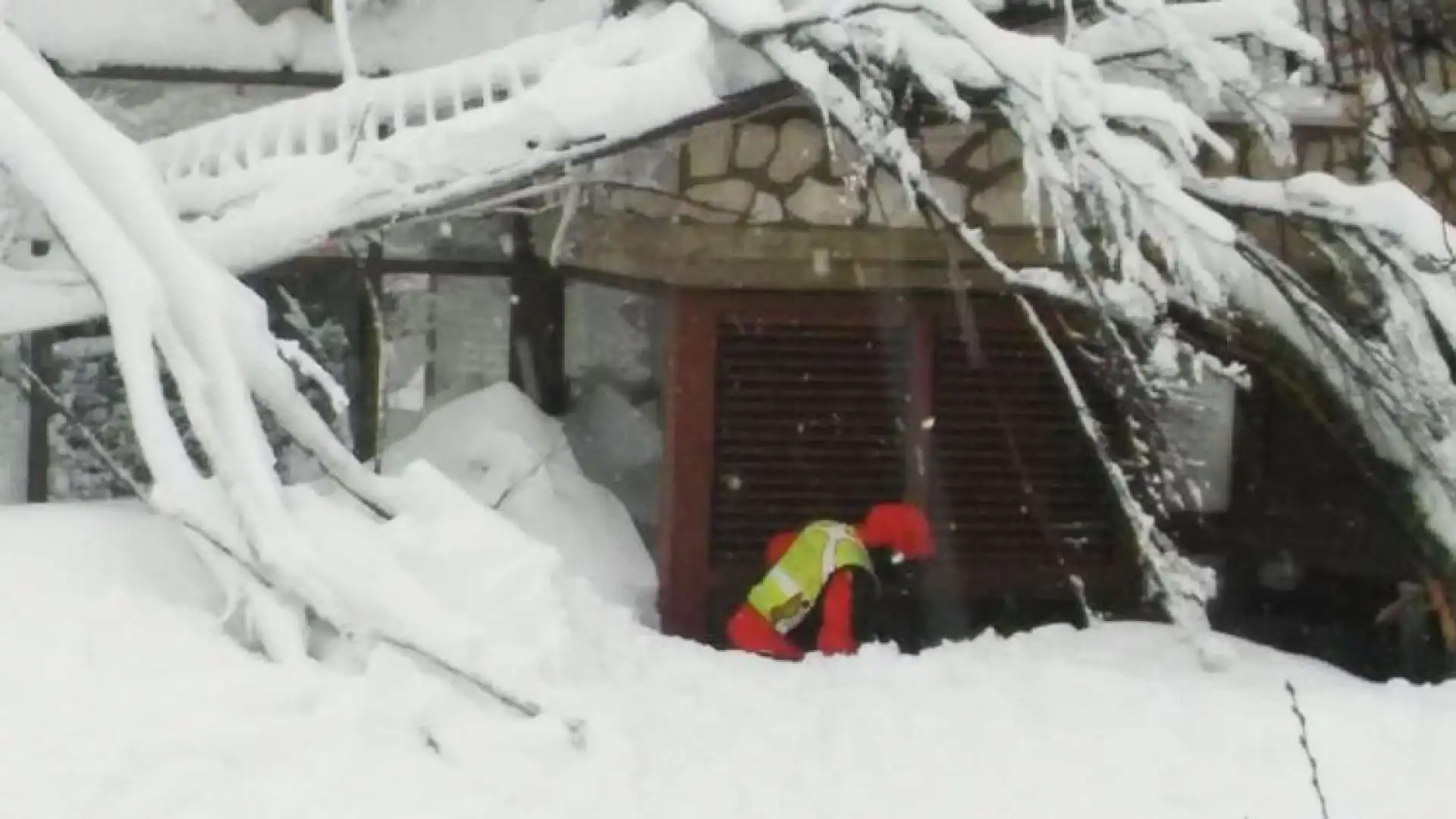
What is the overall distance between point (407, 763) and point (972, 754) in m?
1.79

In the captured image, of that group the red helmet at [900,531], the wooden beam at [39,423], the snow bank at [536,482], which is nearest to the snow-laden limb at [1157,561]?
the red helmet at [900,531]

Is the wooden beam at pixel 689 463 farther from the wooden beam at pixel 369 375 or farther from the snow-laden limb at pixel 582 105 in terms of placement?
the wooden beam at pixel 369 375

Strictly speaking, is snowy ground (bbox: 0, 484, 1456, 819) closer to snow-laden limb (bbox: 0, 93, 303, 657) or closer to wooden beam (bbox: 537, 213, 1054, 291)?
snow-laden limb (bbox: 0, 93, 303, 657)

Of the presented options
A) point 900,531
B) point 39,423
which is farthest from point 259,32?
point 900,531

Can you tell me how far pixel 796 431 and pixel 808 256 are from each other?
88 cm

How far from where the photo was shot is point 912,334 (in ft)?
24.2

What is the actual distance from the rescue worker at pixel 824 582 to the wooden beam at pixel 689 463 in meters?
0.39

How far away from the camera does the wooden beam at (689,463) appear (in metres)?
7.25

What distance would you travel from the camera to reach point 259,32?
7941 mm

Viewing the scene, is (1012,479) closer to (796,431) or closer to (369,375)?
(796,431)

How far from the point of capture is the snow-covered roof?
781cm

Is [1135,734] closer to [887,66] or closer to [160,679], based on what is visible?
[887,66]

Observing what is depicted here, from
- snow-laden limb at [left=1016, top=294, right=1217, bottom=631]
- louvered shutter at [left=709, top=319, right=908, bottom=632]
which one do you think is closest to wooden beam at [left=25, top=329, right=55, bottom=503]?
louvered shutter at [left=709, top=319, right=908, bottom=632]

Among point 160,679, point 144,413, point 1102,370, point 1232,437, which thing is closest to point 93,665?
point 160,679
